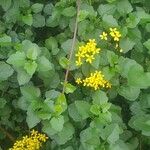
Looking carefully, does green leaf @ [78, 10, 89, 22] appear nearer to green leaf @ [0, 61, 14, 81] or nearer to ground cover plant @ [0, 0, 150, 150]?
ground cover plant @ [0, 0, 150, 150]

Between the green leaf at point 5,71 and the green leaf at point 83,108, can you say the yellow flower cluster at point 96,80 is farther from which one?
the green leaf at point 5,71

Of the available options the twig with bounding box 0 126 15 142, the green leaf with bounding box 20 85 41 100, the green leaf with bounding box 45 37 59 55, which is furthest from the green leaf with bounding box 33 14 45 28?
the twig with bounding box 0 126 15 142

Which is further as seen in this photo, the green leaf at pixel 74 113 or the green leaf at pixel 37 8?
the green leaf at pixel 37 8

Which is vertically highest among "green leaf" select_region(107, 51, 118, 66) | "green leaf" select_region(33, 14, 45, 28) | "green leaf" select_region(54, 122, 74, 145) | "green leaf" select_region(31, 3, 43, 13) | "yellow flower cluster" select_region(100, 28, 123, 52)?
"yellow flower cluster" select_region(100, 28, 123, 52)

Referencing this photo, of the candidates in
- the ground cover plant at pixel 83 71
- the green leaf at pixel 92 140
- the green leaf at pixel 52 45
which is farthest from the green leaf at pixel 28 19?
the green leaf at pixel 92 140

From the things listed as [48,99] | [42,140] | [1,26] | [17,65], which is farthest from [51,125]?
[1,26]

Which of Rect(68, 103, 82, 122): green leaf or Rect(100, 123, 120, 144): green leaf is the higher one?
Rect(100, 123, 120, 144): green leaf

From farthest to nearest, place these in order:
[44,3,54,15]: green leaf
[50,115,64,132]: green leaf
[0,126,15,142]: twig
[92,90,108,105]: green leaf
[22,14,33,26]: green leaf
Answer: [0,126,15,142]: twig, [44,3,54,15]: green leaf, [22,14,33,26]: green leaf, [92,90,108,105]: green leaf, [50,115,64,132]: green leaf
